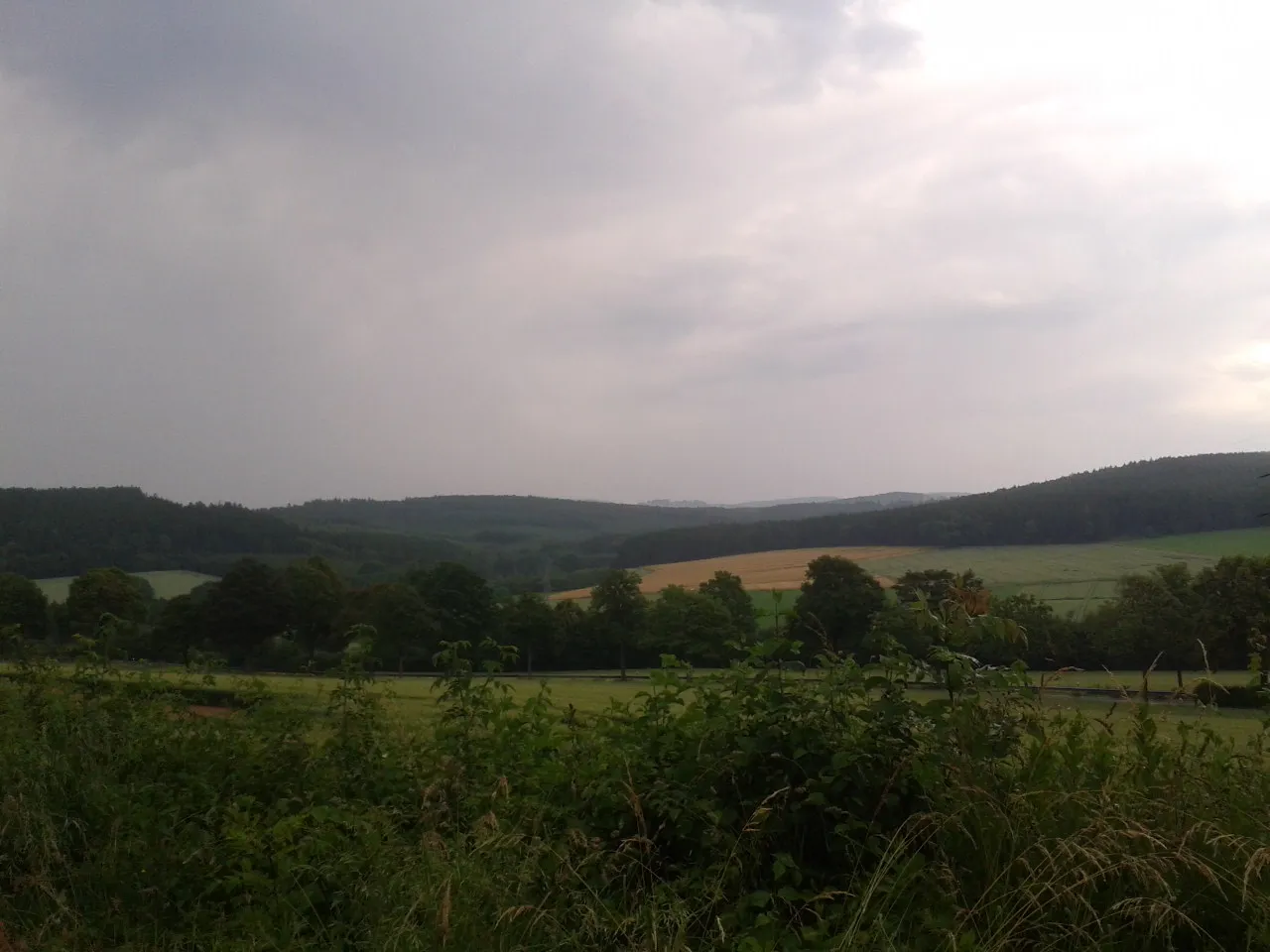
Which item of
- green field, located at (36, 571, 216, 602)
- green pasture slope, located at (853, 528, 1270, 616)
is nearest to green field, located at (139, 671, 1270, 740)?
green pasture slope, located at (853, 528, 1270, 616)

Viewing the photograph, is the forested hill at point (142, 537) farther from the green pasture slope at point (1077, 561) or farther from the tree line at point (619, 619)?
the green pasture slope at point (1077, 561)

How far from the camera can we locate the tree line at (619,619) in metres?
5.23

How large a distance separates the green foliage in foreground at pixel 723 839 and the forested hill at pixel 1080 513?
6.72 meters

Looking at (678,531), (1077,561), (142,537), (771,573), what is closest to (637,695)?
(771,573)

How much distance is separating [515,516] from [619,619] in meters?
48.2

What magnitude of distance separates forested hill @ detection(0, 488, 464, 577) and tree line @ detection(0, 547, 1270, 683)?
112 inches

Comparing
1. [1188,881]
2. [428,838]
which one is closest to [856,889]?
[1188,881]

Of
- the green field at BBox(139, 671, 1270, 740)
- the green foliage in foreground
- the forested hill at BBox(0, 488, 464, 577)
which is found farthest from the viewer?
the forested hill at BBox(0, 488, 464, 577)

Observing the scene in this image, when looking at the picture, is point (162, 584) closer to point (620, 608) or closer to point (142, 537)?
point (142, 537)

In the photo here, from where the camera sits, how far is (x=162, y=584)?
13.3m

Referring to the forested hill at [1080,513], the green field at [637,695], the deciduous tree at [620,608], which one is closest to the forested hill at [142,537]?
the deciduous tree at [620,608]

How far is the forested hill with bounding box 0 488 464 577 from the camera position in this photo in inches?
590

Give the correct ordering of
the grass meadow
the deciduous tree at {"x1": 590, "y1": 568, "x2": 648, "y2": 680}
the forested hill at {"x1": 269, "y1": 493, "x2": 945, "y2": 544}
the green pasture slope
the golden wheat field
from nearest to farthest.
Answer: the golden wheat field → the grass meadow → the green pasture slope → the deciduous tree at {"x1": 590, "y1": 568, "x2": 648, "y2": 680} → the forested hill at {"x1": 269, "y1": 493, "x2": 945, "y2": 544}

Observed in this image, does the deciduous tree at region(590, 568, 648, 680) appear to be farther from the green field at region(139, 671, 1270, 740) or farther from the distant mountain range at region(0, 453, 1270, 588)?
the distant mountain range at region(0, 453, 1270, 588)
